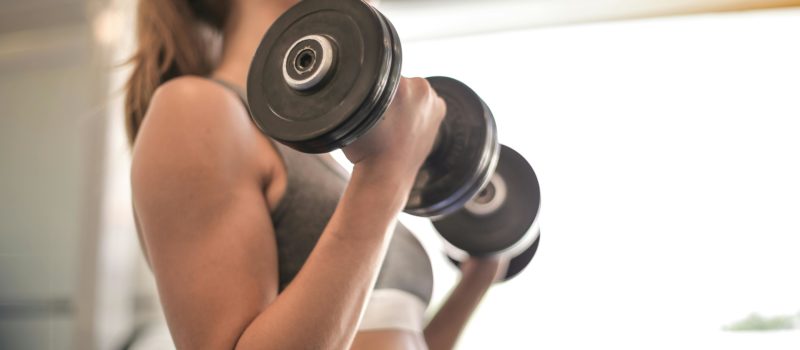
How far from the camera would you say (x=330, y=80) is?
Result: 1.69 ft

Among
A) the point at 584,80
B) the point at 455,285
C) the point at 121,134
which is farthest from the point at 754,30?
the point at 121,134

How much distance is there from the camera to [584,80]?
1.70 m

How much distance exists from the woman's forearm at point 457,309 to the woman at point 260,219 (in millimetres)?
214

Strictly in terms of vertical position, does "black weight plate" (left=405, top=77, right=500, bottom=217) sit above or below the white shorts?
above

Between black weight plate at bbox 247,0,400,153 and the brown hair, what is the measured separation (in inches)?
10.3

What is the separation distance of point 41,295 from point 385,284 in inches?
70.8

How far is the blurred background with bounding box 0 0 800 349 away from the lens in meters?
1.58

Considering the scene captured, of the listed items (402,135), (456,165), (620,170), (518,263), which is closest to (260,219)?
(402,135)

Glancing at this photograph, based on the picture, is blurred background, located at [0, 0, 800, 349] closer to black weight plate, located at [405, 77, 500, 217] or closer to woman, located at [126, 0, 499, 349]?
black weight plate, located at [405, 77, 500, 217]

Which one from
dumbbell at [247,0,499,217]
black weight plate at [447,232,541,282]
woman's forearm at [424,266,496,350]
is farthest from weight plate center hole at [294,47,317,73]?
black weight plate at [447,232,541,282]

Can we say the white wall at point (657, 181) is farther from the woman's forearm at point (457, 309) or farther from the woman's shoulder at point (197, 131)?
the woman's shoulder at point (197, 131)

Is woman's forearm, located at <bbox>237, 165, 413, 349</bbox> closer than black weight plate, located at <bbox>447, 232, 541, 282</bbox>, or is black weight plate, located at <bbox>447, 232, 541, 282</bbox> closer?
woman's forearm, located at <bbox>237, 165, 413, 349</bbox>

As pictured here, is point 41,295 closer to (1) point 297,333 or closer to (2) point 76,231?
(2) point 76,231

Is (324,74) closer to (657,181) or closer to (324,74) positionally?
(324,74)
